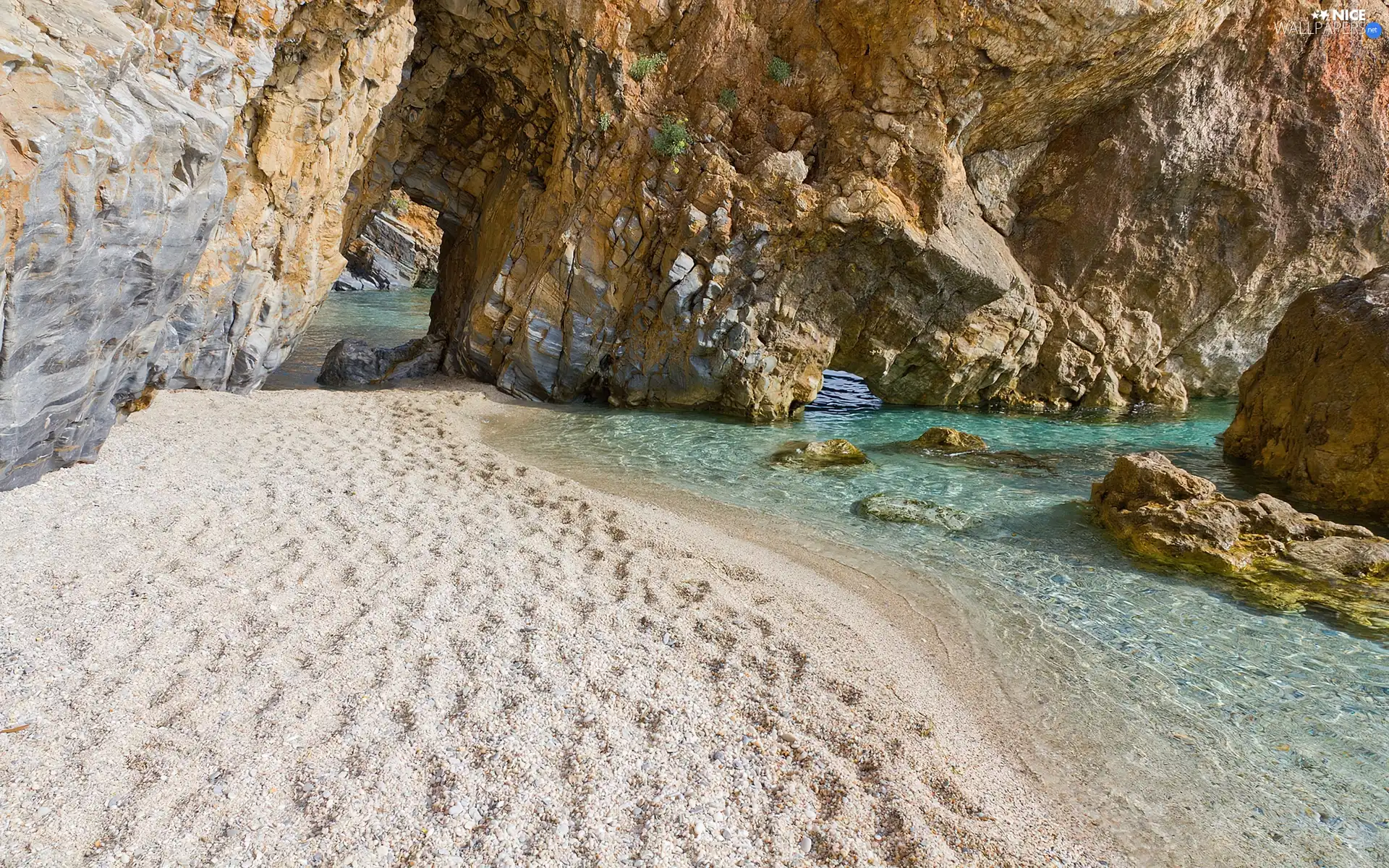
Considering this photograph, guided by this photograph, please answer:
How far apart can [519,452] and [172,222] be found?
4.64m

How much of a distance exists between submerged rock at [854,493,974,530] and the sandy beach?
1872 millimetres

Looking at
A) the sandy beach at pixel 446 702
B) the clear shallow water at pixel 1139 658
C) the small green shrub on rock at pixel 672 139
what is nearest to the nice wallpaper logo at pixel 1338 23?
A: the clear shallow water at pixel 1139 658

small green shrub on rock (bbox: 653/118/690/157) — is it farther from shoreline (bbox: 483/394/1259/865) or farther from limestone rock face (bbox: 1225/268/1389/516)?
limestone rock face (bbox: 1225/268/1389/516)

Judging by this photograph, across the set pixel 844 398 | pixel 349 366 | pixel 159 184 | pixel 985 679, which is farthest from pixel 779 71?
pixel 985 679

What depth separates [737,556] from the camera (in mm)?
6188

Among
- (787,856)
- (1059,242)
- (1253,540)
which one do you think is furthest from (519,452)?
(1059,242)

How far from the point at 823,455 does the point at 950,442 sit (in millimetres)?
2409

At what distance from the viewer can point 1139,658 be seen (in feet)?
15.8

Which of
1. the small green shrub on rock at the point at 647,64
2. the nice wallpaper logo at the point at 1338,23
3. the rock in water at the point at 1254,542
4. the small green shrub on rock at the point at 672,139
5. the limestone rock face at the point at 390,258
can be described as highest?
the nice wallpaper logo at the point at 1338,23

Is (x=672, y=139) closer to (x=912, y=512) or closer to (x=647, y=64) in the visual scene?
(x=647, y=64)

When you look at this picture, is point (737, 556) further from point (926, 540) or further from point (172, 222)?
point (172, 222)

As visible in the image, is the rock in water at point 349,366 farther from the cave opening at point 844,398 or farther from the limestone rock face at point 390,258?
the limestone rock face at point 390,258

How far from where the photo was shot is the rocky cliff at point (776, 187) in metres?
9.21

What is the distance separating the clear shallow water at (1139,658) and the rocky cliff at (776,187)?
172 inches
